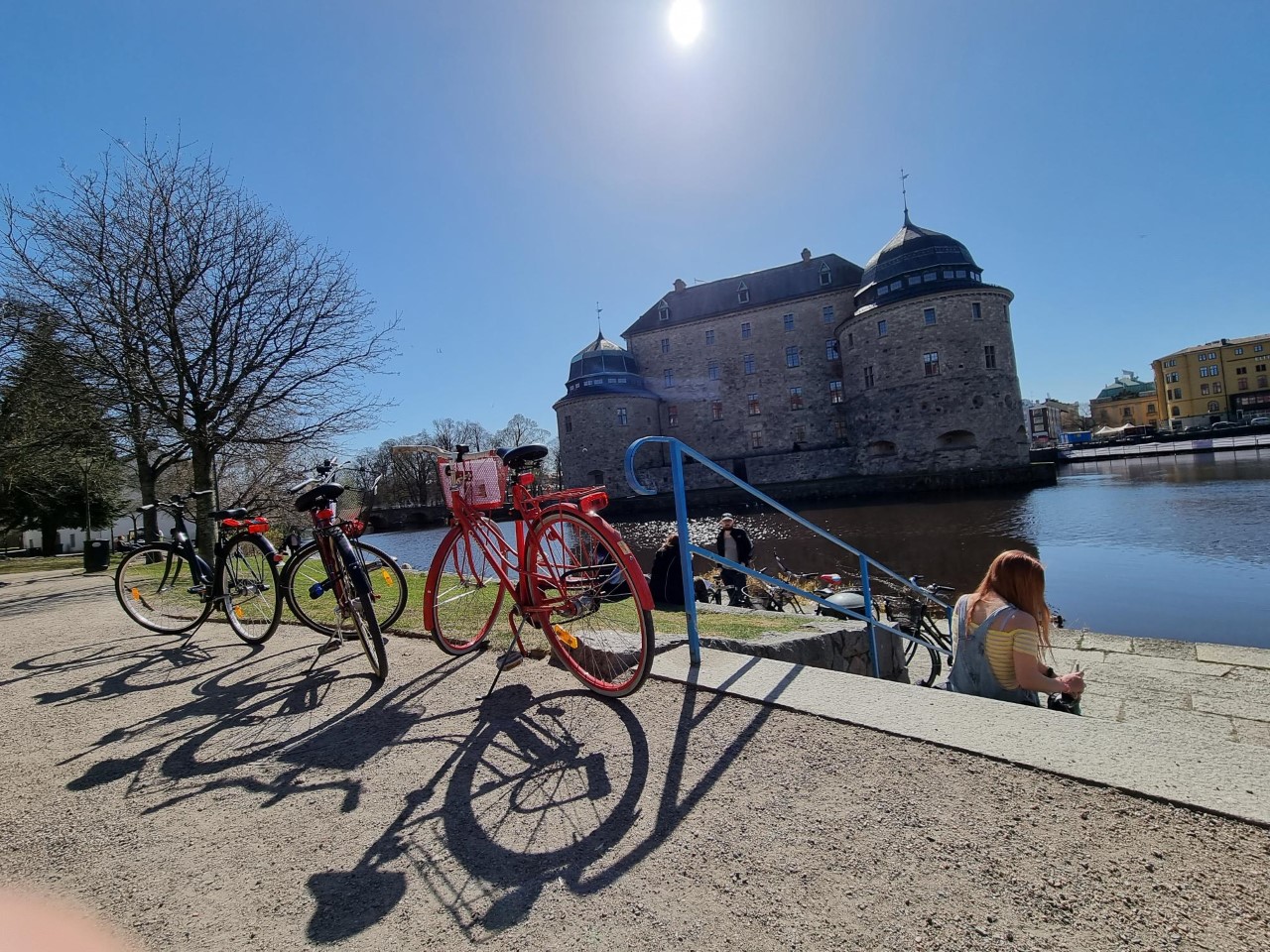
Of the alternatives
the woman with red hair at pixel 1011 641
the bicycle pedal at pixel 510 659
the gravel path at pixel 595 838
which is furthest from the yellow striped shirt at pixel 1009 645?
the bicycle pedal at pixel 510 659

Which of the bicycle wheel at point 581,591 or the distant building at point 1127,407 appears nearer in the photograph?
the bicycle wheel at point 581,591

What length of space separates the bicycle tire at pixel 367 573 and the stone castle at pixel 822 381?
130 feet

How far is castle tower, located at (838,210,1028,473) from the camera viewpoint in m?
40.0

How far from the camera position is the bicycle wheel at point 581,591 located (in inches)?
116

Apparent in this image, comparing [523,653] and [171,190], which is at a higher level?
[171,190]

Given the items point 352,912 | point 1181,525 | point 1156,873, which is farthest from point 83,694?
point 1181,525

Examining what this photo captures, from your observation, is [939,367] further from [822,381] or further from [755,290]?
[755,290]

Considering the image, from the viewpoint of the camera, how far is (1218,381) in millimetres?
81000

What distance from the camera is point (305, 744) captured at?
269 centimetres

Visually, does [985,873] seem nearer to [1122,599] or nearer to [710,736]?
[710,736]

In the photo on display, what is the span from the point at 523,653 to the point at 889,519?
92.3ft

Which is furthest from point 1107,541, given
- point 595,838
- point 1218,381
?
point 1218,381

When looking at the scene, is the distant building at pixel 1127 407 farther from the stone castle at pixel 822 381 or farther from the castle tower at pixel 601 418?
the castle tower at pixel 601 418

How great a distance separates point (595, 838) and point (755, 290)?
55.4 meters
